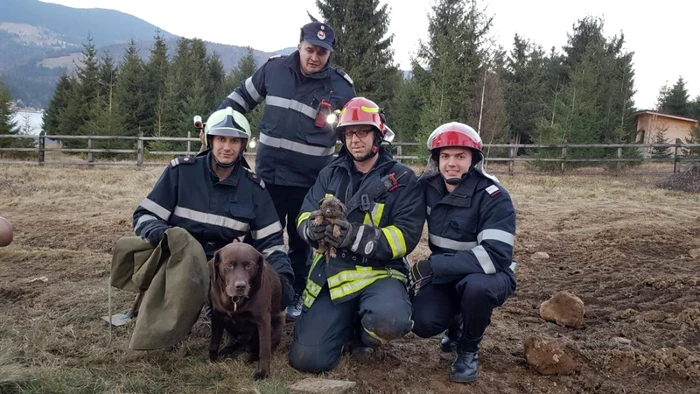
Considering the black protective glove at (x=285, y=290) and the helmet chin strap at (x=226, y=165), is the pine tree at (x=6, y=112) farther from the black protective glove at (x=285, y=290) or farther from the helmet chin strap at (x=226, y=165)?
the black protective glove at (x=285, y=290)

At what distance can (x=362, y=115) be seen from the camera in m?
3.53

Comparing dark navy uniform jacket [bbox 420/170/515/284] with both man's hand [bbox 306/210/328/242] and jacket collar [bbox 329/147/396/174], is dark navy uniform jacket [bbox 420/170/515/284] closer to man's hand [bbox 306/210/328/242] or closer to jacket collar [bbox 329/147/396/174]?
jacket collar [bbox 329/147/396/174]

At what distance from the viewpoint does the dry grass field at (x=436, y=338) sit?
3062mm

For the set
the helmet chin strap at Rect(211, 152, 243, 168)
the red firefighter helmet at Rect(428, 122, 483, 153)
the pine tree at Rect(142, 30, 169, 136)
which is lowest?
the helmet chin strap at Rect(211, 152, 243, 168)

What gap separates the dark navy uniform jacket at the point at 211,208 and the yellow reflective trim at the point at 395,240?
31.1 inches

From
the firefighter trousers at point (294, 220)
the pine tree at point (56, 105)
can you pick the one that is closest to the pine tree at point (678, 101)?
the firefighter trousers at point (294, 220)

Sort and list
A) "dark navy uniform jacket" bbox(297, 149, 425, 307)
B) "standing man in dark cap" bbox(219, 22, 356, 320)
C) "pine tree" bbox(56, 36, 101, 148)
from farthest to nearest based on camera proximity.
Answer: "pine tree" bbox(56, 36, 101, 148)
"standing man in dark cap" bbox(219, 22, 356, 320)
"dark navy uniform jacket" bbox(297, 149, 425, 307)

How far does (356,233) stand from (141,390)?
4.92 feet

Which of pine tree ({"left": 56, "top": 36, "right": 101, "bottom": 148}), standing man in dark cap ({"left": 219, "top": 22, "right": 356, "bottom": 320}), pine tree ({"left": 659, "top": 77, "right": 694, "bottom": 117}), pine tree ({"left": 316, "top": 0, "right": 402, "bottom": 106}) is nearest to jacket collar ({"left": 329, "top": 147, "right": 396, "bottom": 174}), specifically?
standing man in dark cap ({"left": 219, "top": 22, "right": 356, "bottom": 320})

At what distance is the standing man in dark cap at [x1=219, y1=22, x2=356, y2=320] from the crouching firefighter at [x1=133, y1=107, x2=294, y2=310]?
17.0 inches

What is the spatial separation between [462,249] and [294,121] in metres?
1.68

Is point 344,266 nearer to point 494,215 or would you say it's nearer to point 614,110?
point 494,215

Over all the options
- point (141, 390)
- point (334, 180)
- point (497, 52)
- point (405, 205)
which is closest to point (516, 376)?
point (405, 205)

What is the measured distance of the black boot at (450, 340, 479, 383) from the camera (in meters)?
3.22
